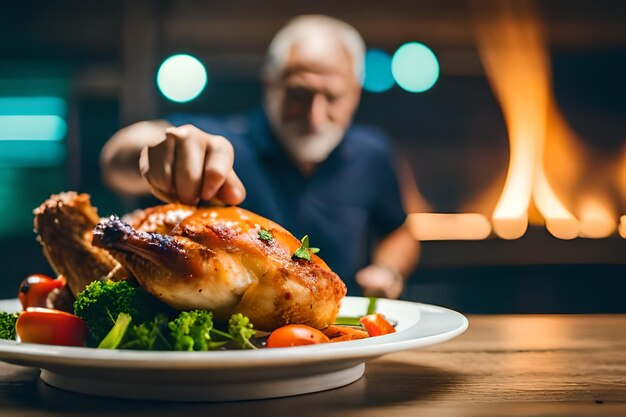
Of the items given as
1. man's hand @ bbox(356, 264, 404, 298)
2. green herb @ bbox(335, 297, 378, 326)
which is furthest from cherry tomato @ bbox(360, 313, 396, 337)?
man's hand @ bbox(356, 264, 404, 298)

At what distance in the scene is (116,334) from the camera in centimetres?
89

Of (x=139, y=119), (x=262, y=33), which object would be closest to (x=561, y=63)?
(x=262, y=33)

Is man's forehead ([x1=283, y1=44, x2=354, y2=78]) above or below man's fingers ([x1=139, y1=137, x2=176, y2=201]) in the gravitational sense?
above

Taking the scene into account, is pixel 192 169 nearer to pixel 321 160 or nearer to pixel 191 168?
pixel 191 168

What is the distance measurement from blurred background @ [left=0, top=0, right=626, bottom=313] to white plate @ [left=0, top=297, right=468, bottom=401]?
4.24 metres

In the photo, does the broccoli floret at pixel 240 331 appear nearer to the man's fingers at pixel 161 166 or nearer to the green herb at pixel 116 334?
the green herb at pixel 116 334

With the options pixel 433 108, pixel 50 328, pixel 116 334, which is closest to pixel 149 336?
pixel 116 334

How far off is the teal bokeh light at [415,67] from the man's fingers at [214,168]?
4.71 m

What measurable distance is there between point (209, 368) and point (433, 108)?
5.59 metres

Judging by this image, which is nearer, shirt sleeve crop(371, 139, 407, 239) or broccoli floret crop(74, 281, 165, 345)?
broccoli floret crop(74, 281, 165, 345)

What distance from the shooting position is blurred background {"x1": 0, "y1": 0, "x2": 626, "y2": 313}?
5207 mm

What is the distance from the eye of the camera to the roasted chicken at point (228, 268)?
0.93 metres

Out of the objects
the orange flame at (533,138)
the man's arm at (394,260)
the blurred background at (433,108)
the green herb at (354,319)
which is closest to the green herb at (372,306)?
the green herb at (354,319)

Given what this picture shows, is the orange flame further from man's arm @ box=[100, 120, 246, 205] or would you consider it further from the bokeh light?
man's arm @ box=[100, 120, 246, 205]
